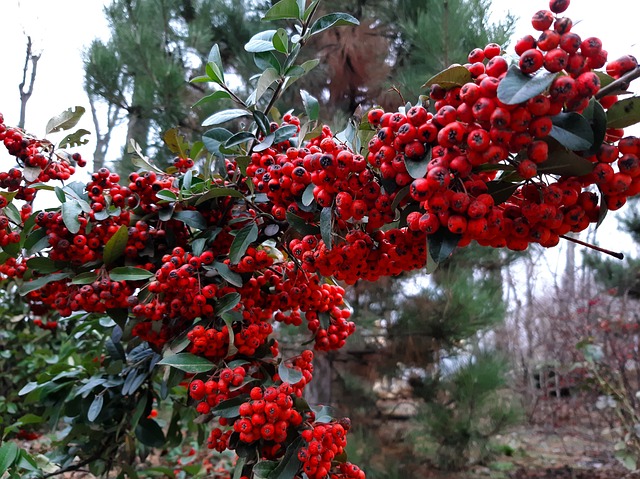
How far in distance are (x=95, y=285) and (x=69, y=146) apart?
503mm

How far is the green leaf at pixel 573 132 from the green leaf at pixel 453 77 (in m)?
0.13

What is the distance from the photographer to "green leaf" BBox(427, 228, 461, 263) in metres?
0.59

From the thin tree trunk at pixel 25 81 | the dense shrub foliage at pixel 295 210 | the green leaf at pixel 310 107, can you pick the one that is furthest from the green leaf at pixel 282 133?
the thin tree trunk at pixel 25 81

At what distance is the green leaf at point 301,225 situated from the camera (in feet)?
2.66

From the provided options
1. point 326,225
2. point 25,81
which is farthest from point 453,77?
point 25,81

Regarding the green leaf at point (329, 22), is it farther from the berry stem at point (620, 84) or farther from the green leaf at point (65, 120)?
the green leaf at point (65, 120)

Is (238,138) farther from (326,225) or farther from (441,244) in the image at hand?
(441,244)

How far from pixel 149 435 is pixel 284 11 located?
117 centimetres

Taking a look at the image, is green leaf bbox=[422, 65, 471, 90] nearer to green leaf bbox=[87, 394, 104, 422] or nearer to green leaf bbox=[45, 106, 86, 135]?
green leaf bbox=[45, 106, 86, 135]

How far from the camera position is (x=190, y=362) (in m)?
0.90

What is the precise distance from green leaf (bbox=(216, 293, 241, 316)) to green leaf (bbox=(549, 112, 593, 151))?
2.02ft

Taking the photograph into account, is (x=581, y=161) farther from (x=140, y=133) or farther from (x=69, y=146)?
(x=140, y=133)

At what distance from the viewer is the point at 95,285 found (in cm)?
95

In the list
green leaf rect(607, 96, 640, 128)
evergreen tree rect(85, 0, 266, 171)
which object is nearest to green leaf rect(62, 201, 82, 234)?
green leaf rect(607, 96, 640, 128)
